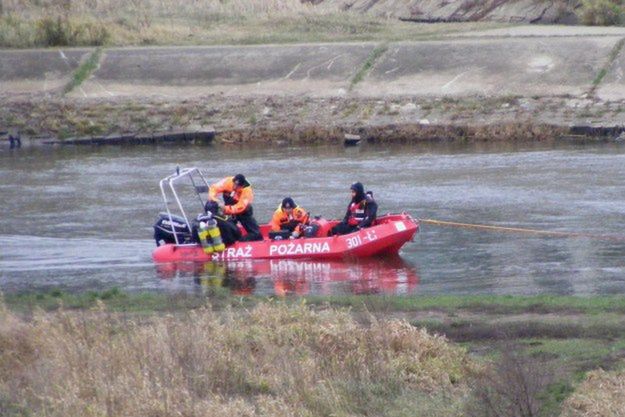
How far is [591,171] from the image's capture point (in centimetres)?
3025

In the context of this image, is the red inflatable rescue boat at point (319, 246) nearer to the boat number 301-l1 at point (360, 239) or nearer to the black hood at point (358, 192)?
the boat number 301-l1 at point (360, 239)

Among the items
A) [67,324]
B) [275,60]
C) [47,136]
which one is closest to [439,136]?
[275,60]

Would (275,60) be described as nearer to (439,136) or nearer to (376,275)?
(439,136)

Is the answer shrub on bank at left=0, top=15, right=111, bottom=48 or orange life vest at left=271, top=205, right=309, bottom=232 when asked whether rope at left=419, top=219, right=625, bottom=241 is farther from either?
shrub on bank at left=0, top=15, right=111, bottom=48

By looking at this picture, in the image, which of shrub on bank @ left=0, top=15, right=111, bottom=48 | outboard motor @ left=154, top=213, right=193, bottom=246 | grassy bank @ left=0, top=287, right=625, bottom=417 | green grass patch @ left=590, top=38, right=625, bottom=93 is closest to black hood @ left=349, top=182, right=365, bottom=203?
outboard motor @ left=154, top=213, right=193, bottom=246

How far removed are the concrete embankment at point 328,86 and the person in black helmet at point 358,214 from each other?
17103 mm

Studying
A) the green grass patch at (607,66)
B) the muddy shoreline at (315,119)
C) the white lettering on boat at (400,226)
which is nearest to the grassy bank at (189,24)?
the muddy shoreline at (315,119)

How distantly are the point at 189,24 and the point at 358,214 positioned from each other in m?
32.2

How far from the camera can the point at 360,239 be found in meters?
20.4

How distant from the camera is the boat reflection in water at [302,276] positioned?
18.2m

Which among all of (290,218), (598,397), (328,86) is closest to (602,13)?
(328,86)

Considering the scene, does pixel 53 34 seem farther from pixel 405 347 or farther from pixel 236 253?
pixel 405 347

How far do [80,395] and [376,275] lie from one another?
32.6 ft

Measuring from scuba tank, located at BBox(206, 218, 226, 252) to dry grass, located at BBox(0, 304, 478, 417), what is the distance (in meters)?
8.17
